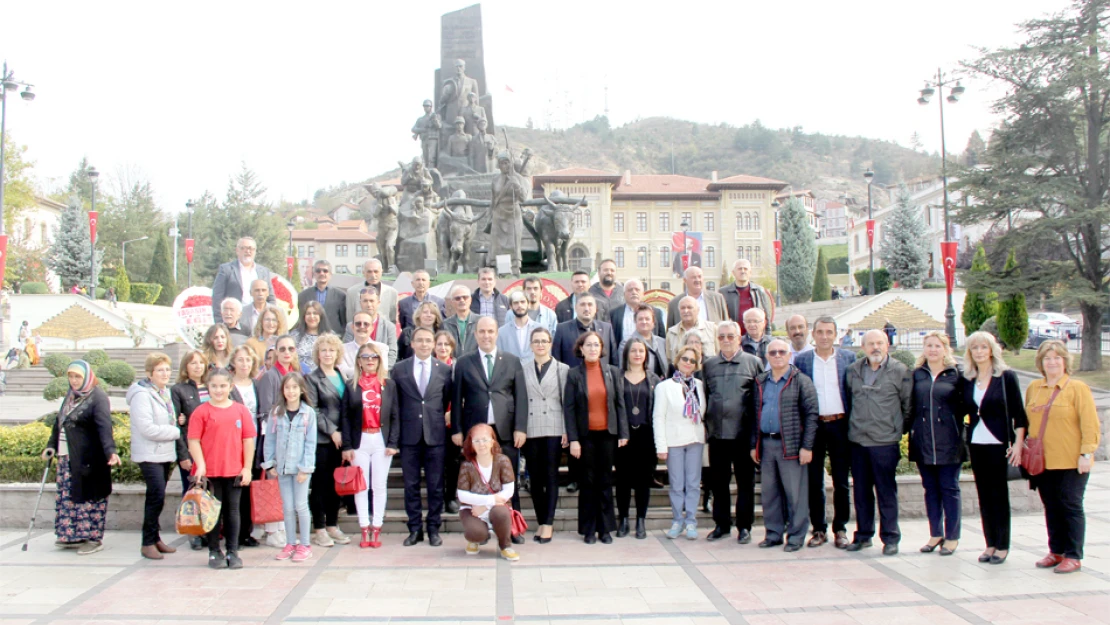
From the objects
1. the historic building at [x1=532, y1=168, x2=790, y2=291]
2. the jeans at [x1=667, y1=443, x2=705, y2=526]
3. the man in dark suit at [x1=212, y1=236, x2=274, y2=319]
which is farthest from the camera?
the historic building at [x1=532, y1=168, x2=790, y2=291]

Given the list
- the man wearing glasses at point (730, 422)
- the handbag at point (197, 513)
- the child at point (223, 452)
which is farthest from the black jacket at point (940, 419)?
the handbag at point (197, 513)

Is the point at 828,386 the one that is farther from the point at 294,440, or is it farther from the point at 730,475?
the point at 294,440

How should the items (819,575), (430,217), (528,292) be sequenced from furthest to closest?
(430,217) → (528,292) → (819,575)

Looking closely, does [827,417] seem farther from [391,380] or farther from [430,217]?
[430,217]

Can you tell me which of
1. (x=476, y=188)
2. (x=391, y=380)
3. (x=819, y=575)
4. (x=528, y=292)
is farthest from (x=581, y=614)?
(x=476, y=188)

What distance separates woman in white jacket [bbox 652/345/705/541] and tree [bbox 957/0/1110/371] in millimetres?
20104

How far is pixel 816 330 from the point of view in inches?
258

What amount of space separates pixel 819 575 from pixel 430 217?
41.8ft

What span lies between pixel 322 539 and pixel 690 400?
→ 3293 mm

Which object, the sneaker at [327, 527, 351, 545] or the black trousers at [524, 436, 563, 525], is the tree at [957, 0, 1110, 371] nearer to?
the black trousers at [524, 436, 563, 525]

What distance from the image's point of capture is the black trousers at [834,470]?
21.2 ft

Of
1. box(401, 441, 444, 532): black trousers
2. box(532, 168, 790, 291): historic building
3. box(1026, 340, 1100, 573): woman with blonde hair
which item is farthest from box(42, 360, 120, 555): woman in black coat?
box(532, 168, 790, 291): historic building

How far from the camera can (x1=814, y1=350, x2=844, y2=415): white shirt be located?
6488mm

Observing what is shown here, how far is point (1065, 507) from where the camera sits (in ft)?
18.6
